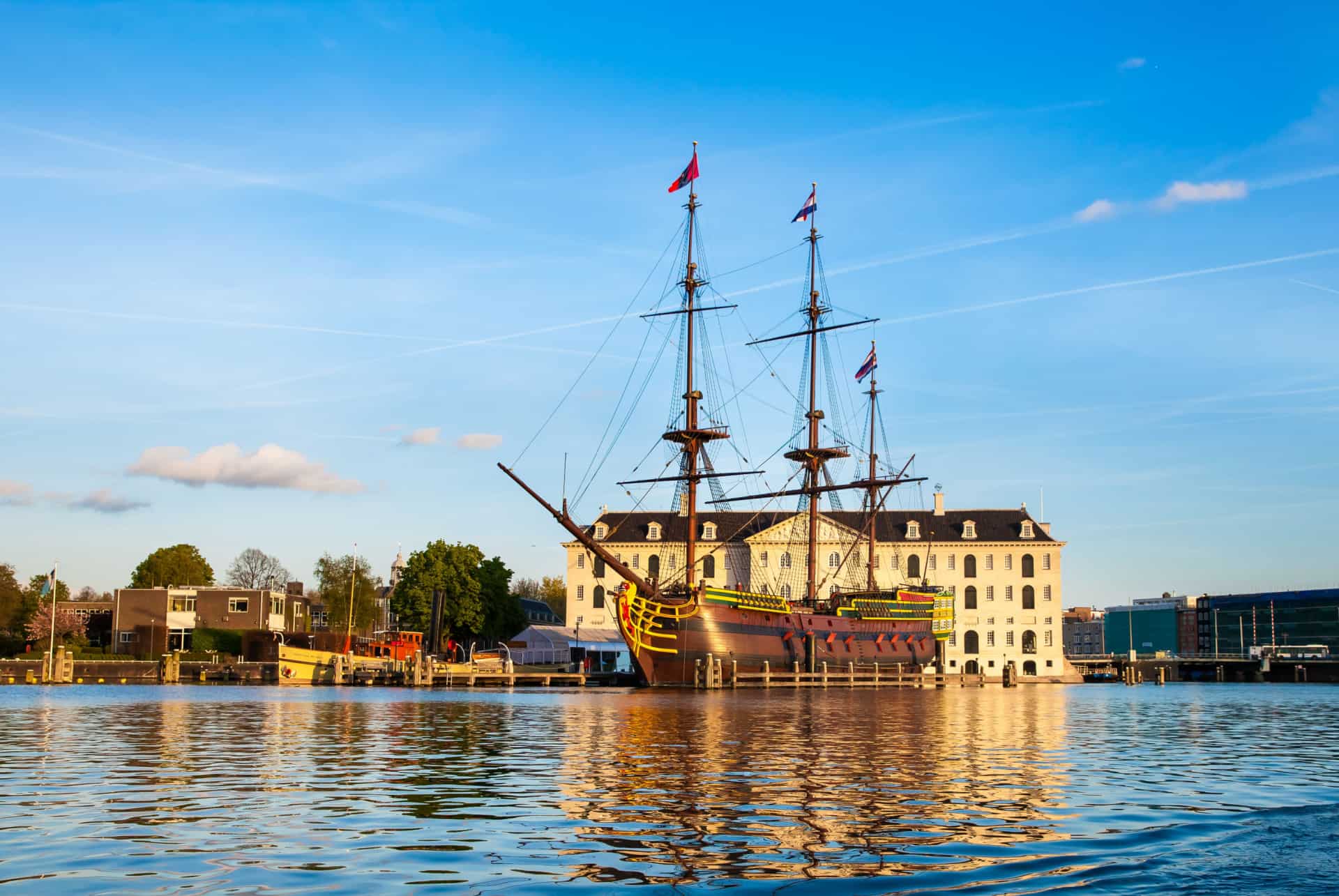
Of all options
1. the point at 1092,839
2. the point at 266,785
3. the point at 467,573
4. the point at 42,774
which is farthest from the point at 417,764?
the point at 467,573

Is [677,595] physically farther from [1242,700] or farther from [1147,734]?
[1147,734]

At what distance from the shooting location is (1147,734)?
105 feet

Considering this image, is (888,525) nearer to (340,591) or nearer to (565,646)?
(565,646)

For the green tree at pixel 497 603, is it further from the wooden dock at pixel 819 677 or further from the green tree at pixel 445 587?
the wooden dock at pixel 819 677

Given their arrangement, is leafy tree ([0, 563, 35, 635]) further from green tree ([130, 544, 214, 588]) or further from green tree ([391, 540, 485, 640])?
green tree ([391, 540, 485, 640])

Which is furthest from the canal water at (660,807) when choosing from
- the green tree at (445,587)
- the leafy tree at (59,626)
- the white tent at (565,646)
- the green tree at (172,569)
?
the green tree at (172,569)

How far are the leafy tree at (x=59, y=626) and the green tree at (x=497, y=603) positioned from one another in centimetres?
3212

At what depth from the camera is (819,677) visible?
68.3m

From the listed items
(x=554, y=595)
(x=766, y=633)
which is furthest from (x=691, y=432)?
(x=554, y=595)

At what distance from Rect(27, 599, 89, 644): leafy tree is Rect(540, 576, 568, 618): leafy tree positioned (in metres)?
66.4

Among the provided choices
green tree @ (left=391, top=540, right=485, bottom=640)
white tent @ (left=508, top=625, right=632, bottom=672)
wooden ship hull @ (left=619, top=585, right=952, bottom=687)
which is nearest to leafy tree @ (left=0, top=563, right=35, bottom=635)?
green tree @ (left=391, top=540, right=485, bottom=640)

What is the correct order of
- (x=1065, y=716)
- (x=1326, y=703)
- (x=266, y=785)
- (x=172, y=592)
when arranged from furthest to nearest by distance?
(x=172, y=592) → (x=1326, y=703) → (x=1065, y=716) → (x=266, y=785)

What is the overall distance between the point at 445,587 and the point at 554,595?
243 ft

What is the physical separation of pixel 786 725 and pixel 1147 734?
381 inches
